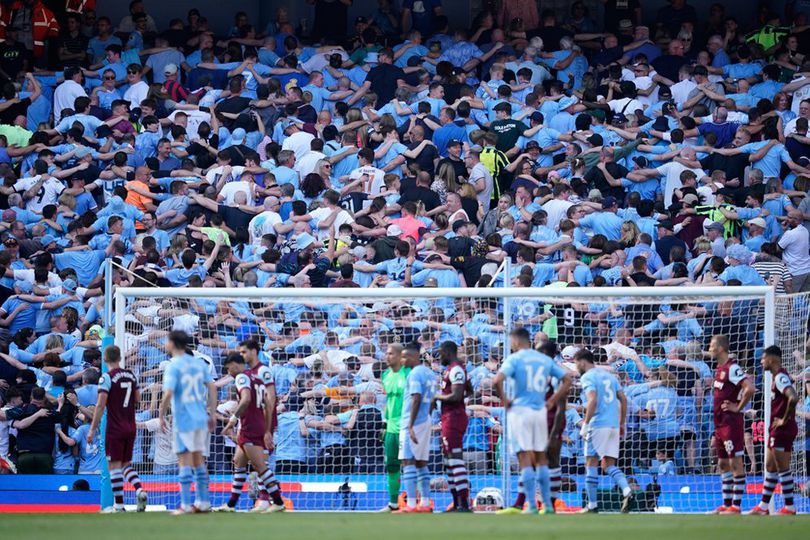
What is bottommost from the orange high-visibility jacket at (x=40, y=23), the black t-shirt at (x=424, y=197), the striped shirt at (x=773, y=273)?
the striped shirt at (x=773, y=273)

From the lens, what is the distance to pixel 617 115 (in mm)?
23219

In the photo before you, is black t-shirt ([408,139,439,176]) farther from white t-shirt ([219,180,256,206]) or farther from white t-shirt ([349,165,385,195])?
white t-shirt ([219,180,256,206])

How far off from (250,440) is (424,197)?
703 cm

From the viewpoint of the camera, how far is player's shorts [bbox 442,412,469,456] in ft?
49.2

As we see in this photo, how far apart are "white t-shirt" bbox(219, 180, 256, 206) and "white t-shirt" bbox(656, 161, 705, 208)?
6.20 metres

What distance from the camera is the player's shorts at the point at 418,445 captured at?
1497cm

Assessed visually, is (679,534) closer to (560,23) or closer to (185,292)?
(185,292)

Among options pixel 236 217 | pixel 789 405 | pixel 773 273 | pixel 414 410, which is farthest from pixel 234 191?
pixel 789 405

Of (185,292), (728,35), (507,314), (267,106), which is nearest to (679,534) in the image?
(507,314)

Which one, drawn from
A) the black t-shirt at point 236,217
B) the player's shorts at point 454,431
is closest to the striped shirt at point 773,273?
the player's shorts at point 454,431

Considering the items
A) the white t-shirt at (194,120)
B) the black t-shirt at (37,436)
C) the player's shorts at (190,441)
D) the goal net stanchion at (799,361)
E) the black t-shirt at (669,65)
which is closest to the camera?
the player's shorts at (190,441)

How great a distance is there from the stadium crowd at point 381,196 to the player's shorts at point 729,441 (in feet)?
4.41

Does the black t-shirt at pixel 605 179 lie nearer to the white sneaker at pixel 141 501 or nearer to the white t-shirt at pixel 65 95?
the white t-shirt at pixel 65 95

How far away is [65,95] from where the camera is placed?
2405cm
